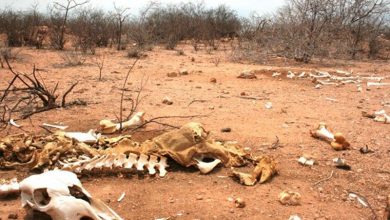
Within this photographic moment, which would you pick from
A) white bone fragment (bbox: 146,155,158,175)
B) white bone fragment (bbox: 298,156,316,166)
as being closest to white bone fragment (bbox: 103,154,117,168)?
white bone fragment (bbox: 146,155,158,175)

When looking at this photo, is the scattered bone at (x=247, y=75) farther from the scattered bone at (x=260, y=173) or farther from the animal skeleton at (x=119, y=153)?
the scattered bone at (x=260, y=173)

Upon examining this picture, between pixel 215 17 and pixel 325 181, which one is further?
pixel 215 17

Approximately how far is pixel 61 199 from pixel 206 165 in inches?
52.2

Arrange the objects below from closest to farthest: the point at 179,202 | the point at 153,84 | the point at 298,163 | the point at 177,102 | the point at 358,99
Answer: the point at 179,202 < the point at 298,163 < the point at 177,102 < the point at 358,99 < the point at 153,84

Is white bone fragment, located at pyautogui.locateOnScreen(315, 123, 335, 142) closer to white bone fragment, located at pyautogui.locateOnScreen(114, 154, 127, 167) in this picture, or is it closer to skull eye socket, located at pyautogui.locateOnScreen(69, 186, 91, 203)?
white bone fragment, located at pyautogui.locateOnScreen(114, 154, 127, 167)

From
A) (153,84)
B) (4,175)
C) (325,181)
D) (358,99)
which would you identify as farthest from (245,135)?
(153,84)

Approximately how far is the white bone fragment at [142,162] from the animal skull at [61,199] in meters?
0.79

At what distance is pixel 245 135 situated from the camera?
456 cm

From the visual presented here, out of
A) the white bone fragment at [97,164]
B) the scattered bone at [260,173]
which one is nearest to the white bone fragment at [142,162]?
the white bone fragment at [97,164]

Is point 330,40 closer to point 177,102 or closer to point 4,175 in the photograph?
point 177,102

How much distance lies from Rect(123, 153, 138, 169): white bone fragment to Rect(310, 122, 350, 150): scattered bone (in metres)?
1.85

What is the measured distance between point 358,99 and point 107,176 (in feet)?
15.1

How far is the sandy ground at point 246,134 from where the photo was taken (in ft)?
9.96

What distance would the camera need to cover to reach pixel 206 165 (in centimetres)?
356
